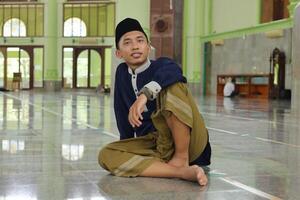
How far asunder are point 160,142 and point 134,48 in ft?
2.09

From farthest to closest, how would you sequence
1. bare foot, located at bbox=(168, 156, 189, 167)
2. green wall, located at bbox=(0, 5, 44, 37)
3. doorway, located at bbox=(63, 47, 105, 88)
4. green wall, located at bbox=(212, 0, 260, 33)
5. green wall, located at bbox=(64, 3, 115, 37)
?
doorway, located at bbox=(63, 47, 105, 88) < green wall, located at bbox=(0, 5, 44, 37) < green wall, located at bbox=(64, 3, 115, 37) < green wall, located at bbox=(212, 0, 260, 33) < bare foot, located at bbox=(168, 156, 189, 167)

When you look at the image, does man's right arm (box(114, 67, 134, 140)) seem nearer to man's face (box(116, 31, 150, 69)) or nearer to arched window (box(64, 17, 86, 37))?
man's face (box(116, 31, 150, 69))

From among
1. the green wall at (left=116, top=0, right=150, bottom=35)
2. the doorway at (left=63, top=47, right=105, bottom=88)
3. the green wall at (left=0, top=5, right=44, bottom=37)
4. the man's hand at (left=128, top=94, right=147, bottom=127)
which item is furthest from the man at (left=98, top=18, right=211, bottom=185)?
the green wall at (left=0, top=5, right=44, bottom=37)

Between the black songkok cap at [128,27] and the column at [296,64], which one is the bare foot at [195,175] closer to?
the black songkok cap at [128,27]

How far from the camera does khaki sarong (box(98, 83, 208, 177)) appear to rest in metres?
3.24

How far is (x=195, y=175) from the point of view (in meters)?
3.14

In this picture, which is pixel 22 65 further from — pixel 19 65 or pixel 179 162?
pixel 179 162

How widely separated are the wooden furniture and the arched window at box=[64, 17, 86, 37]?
1338cm

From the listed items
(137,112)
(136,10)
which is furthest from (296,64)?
(136,10)

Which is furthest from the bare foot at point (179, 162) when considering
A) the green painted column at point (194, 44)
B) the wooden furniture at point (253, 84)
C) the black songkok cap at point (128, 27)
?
the green painted column at point (194, 44)

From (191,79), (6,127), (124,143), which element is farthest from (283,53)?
(124,143)

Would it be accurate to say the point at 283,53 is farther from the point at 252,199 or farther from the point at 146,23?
the point at 252,199

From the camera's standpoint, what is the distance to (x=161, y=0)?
30922 millimetres

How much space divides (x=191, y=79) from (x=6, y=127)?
960 inches
